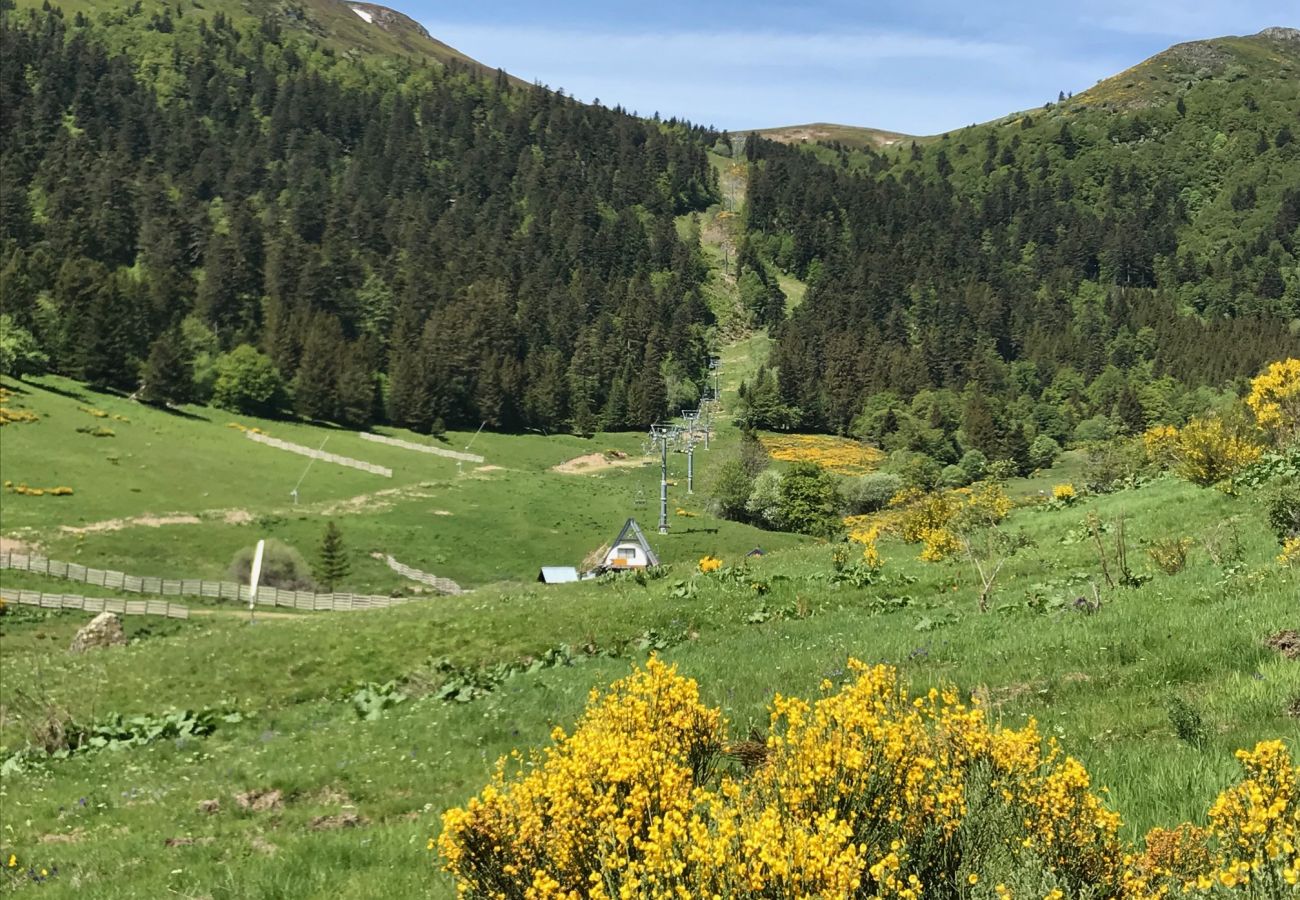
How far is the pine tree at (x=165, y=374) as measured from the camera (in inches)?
4090

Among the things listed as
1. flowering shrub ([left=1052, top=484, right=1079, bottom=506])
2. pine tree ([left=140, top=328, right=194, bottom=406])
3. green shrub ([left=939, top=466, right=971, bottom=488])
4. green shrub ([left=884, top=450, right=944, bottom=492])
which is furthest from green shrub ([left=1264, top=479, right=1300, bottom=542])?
pine tree ([left=140, top=328, right=194, bottom=406])

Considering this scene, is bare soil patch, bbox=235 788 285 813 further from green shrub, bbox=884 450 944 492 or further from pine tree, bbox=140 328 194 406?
pine tree, bbox=140 328 194 406

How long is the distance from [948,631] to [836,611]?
5335 millimetres

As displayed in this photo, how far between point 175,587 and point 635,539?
98.7 feet

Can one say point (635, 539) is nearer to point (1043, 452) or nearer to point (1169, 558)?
point (1169, 558)

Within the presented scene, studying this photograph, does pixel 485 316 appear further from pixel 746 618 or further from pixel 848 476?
pixel 746 618

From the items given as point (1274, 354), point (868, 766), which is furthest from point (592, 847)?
point (1274, 354)

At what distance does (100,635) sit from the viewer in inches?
1222

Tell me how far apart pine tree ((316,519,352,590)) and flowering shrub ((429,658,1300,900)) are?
59.4 m

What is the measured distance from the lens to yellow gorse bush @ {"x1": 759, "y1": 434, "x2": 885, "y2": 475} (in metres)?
132

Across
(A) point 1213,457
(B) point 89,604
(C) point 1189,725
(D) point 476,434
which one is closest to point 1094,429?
(D) point 476,434

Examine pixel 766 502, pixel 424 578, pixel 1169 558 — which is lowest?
pixel 424 578

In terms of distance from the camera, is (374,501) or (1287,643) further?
(374,501)

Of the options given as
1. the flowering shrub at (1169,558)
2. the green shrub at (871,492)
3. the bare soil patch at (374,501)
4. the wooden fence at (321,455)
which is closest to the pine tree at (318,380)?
the wooden fence at (321,455)
